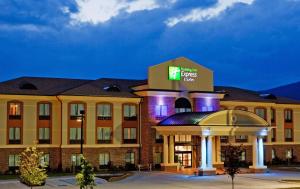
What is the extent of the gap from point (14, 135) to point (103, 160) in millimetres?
10499

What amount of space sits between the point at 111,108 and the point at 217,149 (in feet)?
44.8

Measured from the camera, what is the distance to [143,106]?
206 feet

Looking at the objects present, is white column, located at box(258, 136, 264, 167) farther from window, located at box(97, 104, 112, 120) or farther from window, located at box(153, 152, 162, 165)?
window, located at box(97, 104, 112, 120)

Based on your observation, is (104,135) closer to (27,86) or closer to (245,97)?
(27,86)

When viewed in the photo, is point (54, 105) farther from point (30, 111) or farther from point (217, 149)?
point (217, 149)

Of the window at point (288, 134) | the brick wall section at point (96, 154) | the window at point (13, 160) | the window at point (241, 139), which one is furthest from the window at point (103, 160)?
the window at point (288, 134)

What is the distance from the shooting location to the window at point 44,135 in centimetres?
5903

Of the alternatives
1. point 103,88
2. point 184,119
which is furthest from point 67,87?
point 184,119

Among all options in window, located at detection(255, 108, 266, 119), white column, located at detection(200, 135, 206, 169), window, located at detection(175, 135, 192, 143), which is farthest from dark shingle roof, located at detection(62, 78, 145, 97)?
window, located at detection(255, 108, 266, 119)

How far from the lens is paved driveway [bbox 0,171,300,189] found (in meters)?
44.0

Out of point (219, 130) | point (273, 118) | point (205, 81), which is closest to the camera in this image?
point (219, 130)

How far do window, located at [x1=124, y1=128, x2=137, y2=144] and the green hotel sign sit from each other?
7877 mm

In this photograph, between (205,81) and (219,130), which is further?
(205,81)

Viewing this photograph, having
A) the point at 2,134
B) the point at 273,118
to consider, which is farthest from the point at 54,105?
the point at 273,118
